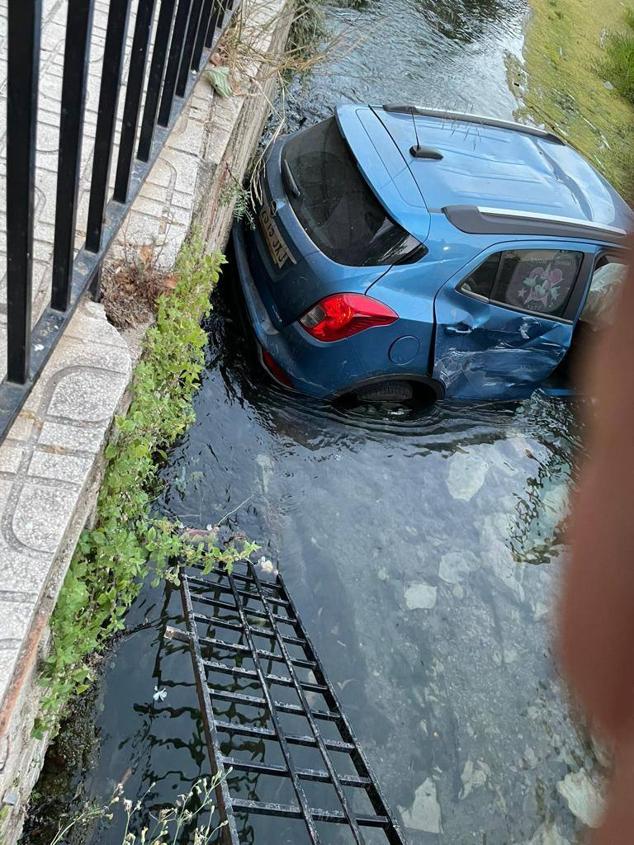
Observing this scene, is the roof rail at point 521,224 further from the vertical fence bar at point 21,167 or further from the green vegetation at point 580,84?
the green vegetation at point 580,84

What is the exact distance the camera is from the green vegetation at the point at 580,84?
10.1 m

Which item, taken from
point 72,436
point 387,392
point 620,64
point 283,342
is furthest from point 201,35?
point 620,64

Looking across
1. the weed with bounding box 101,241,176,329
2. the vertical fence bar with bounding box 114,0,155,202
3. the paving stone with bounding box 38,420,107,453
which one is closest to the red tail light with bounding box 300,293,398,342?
the weed with bounding box 101,241,176,329

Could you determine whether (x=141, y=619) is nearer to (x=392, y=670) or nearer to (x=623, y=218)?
(x=392, y=670)

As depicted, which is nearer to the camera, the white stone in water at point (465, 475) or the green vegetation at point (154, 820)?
the green vegetation at point (154, 820)

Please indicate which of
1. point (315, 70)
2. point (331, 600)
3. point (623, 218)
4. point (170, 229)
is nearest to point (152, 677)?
point (331, 600)

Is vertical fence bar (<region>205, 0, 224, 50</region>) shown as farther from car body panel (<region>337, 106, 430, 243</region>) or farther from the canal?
the canal

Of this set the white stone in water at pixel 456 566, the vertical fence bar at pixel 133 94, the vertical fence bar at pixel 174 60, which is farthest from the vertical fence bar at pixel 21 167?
the white stone in water at pixel 456 566

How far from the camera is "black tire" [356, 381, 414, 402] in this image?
4.83 m

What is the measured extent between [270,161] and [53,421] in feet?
10.5

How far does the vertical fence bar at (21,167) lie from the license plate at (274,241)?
2711mm

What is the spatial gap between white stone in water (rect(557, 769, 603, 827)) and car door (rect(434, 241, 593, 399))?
2381mm

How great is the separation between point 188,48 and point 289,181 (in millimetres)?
1243

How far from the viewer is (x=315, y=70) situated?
8391 millimetres
